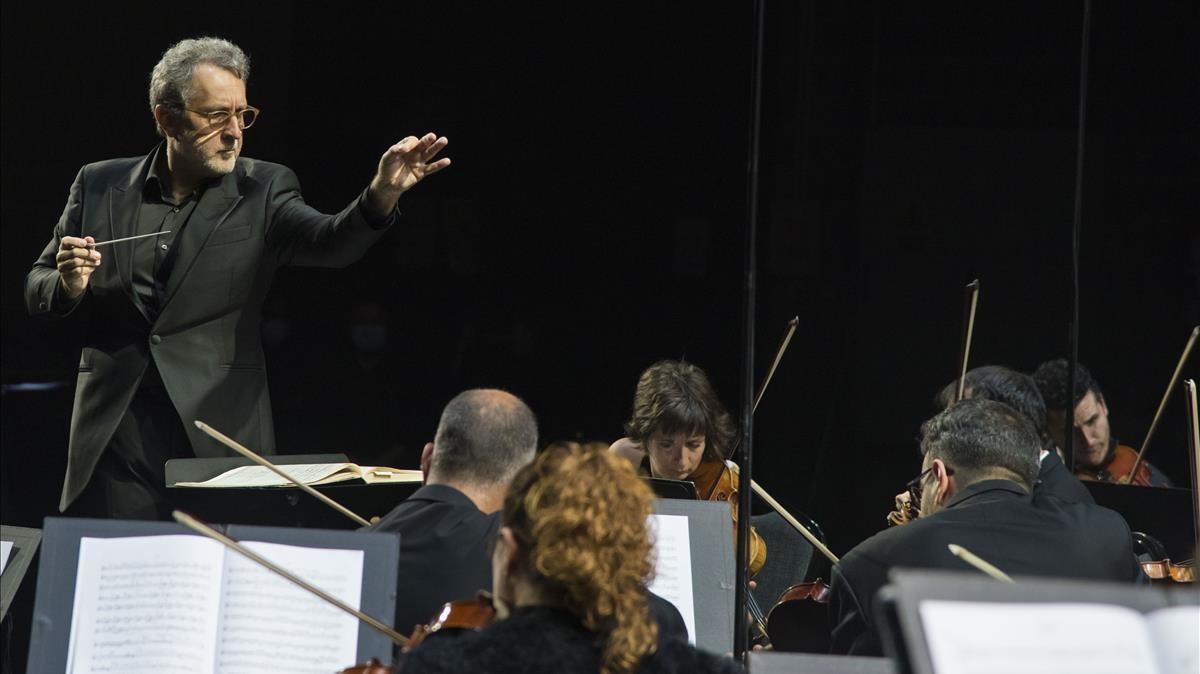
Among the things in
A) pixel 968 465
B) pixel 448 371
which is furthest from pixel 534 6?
pixel 968 465

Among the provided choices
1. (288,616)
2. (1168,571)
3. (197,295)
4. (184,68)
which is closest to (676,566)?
(288,616)

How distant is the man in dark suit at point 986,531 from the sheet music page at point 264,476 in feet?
3.62

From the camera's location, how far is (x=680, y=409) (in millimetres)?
3820

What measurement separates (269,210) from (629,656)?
7.35 feet

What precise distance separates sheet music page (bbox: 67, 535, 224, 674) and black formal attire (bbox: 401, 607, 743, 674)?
745 millimetres

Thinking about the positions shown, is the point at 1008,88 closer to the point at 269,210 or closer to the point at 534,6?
the point at 534,6

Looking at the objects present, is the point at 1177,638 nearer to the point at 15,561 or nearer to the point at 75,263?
the point at 15,561

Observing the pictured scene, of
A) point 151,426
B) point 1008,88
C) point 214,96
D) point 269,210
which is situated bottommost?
point 151,426

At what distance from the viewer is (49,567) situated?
2322mm

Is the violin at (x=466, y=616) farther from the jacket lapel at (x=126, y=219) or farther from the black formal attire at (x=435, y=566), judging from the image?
the jacket lapel at (x=126, y=219)

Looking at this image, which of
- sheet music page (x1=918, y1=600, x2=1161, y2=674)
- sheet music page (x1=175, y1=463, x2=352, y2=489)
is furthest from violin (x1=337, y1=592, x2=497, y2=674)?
sheet music page (x1=175, y1=463, x2=352, y2=489)

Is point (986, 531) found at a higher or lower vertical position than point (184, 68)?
lower

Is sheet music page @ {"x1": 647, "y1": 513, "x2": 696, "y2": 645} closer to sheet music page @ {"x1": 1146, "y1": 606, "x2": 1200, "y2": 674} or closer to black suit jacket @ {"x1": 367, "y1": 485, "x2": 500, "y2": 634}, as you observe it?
black suit jacket @ {"x1": 367, "y1": 485, "x2": 500, "y2": 634}

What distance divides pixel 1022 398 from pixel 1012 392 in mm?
28
